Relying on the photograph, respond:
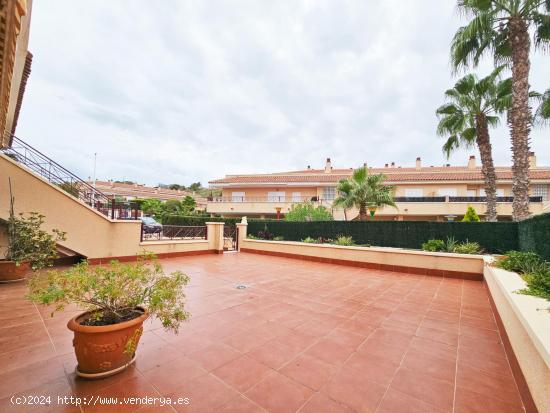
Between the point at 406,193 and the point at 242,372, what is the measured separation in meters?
24.4

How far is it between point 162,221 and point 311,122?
1874cm

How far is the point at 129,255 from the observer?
914 centimetres

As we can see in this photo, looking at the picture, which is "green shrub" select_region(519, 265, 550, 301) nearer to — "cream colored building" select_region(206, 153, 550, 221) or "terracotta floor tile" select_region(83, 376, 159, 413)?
"terracotta floor tile" select_region(83, 376, 159, 413)

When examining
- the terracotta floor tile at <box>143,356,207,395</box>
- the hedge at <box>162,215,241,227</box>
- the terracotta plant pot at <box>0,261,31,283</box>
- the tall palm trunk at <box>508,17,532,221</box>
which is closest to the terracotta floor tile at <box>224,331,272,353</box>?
the terracotta floor tile at <box>143,356,207,395</box>

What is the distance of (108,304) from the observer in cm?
251

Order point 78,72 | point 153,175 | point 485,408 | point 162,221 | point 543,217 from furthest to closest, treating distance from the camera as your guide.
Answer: point 153,175
point 162,221
point 78,72
point 543,217
point 485,408

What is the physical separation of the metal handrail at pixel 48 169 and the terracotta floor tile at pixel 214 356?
26.5 ft

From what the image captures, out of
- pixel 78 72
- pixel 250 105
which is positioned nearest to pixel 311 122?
pixel 250 105

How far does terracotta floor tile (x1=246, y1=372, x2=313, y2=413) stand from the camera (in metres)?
2.06

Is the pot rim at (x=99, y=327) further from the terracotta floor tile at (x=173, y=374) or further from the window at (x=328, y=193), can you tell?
the window at (x=328, y=193)

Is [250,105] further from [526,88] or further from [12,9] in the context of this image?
[12,9]

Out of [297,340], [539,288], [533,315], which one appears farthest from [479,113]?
[297,340]

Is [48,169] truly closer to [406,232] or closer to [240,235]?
[240,235]

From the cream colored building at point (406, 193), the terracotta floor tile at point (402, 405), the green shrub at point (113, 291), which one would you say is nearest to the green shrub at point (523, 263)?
the terracotta floor tile at point (402, 405)
